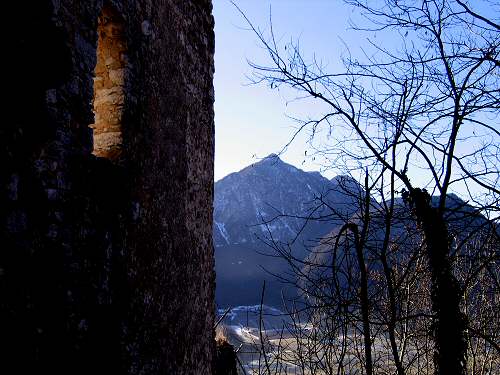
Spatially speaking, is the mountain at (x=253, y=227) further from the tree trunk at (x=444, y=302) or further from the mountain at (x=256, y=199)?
the tree trunk at (x=444, y=302)

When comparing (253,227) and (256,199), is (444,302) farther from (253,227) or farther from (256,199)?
(256,199)

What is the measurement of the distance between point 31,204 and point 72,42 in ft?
3.35

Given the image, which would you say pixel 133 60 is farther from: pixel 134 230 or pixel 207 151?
pixel 207 151

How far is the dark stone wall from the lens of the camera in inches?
70.6

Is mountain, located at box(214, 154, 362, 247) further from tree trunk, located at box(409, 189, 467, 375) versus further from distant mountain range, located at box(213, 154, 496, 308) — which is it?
tree trunk, located at box(409, 189, 467, 375)

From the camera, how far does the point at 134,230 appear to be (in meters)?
3.12

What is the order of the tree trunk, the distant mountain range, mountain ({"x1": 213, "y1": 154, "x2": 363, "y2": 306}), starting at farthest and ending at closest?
mountain ({"x1": 213, "y1": 154, "x2": 363, "y2": 306}) < the distant mountain range < the tree trunk

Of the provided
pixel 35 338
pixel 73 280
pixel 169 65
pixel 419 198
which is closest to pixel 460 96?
pixel 419 198

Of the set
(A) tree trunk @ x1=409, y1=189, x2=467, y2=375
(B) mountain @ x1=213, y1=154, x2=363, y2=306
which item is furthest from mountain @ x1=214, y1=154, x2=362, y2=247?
(A) tree trunk @ x1=409, y1=189, x2=467, y2=375

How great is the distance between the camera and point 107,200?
8.87 feet

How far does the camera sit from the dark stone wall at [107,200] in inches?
70.6

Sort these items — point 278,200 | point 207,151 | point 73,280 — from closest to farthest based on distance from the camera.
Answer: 1. point 73,280
2. point 207,151
3. point 278,200

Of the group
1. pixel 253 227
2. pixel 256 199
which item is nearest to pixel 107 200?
pixel 253 227

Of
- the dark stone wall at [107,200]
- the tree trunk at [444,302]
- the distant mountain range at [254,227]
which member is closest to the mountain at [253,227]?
the distant mountain range at [254,227]
